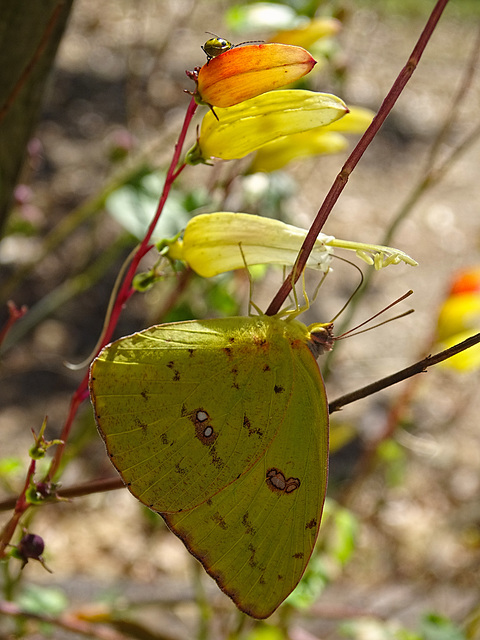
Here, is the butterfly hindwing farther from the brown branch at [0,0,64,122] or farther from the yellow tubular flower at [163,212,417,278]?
the brown branch at [0,0,64,122]

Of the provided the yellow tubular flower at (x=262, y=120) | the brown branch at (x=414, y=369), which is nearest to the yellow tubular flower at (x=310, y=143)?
the yellow tubular flower at (x=262, y=120)

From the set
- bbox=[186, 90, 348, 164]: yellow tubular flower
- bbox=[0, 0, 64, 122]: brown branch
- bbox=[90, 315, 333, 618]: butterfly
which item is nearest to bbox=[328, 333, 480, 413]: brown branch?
bbox=[90, 315, 333, 618]: butterfly

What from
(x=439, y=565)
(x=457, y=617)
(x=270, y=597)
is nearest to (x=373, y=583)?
A: (x=439, y=565)

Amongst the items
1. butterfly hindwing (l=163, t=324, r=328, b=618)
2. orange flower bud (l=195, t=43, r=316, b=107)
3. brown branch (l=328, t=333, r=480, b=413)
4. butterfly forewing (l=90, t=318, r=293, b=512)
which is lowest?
butterfly hindwing (l=163, t=324, r=328, b=618)

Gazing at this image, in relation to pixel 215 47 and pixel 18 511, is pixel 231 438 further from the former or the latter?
pixel 215 47

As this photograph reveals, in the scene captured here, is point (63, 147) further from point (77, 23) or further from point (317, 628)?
→ point (317, 628)

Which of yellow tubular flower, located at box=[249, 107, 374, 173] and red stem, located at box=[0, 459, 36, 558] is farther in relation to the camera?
yellow tubular flower, located at box=[249, 107, 374, 173]
